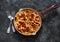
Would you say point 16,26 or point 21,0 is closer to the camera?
point 16,26

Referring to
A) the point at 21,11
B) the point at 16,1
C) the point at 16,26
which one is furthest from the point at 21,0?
the point at 16,26

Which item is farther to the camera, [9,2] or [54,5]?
[9,2]

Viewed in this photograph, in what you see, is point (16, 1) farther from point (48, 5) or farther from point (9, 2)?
point (48, 5)

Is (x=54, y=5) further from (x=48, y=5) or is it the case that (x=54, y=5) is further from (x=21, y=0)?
(x=21, y=0)

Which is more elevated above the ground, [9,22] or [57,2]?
[57,2]

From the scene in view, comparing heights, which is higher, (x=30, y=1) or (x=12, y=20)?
(x=30, y=1)

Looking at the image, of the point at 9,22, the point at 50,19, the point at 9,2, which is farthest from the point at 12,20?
the point at 50,19
